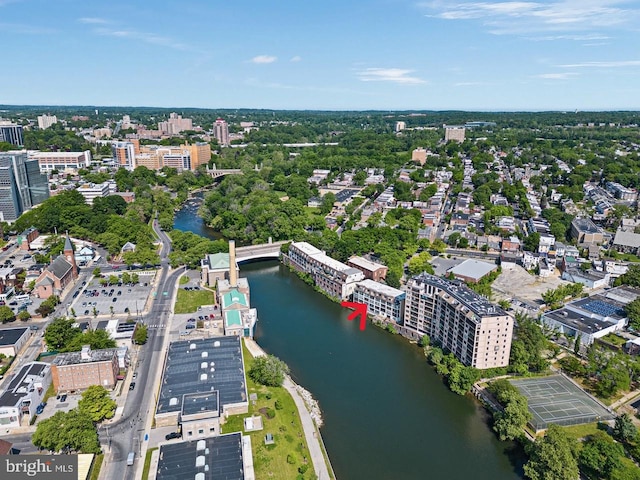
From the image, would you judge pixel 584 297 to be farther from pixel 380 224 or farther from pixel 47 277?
pixel 47 277

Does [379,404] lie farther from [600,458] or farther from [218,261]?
[218,261]

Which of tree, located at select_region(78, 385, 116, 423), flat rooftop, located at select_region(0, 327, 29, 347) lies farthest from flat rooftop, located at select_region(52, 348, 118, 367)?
flat rooftop, located at select_region(0, 327, 29, 347)

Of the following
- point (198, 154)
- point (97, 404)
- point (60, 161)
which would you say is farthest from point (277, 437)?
point (60, 161)

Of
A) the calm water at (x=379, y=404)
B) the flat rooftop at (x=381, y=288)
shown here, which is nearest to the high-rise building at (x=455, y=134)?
the flat rooftop at (x=381, y=288)

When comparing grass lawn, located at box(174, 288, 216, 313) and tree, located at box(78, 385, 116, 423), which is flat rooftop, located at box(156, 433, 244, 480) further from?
grass lawn, located at box(174, 288, 216, 313)

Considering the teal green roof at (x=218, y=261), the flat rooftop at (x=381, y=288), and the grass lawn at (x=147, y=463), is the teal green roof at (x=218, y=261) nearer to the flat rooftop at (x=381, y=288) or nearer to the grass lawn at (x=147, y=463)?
the flat rooftop at (x=381, y=288)

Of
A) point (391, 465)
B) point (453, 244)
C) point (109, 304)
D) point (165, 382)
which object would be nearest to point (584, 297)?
point (453, 244)
